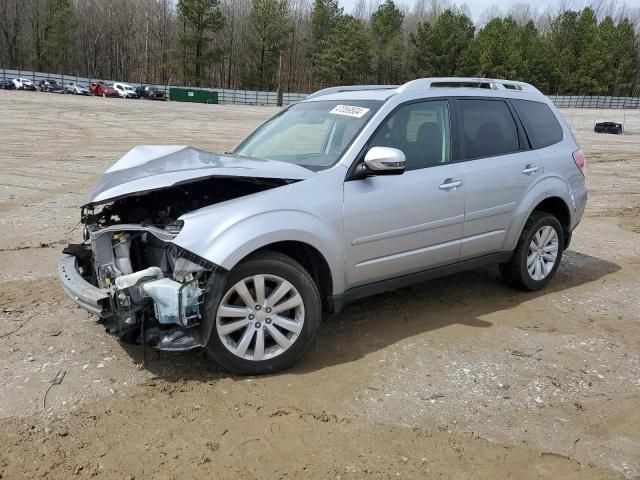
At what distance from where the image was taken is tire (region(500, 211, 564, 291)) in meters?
5.24

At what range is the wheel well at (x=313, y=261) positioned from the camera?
3764 millimetres

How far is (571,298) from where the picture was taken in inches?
212

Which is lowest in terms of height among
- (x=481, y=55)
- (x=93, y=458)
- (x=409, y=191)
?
(x=93, y=458)

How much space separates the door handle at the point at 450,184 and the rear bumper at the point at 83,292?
2.57m

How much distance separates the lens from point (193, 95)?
6166 centimetres

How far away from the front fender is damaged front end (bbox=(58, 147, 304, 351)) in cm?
8

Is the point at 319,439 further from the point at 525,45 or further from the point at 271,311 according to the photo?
the point at 525,45

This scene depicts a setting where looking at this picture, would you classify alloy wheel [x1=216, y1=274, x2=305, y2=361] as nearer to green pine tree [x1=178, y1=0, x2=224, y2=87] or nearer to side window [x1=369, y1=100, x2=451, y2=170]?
side window [x1=369, y1=100, x2=451, y2=170]

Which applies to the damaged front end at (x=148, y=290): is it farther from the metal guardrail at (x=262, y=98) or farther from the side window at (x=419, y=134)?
the metal guardrail at (x=262, y=98)

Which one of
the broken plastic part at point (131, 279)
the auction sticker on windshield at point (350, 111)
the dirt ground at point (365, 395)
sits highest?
the auction sticker on windshield at point (350, 111)

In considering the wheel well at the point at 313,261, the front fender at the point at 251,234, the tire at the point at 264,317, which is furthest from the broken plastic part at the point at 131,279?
the wheel well at the point at 313,261

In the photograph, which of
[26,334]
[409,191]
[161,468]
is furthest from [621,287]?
[26,334]

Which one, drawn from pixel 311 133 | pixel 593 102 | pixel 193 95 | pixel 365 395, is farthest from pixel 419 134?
pixel 593 102

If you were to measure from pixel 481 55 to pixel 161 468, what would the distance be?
84499 millimetres
